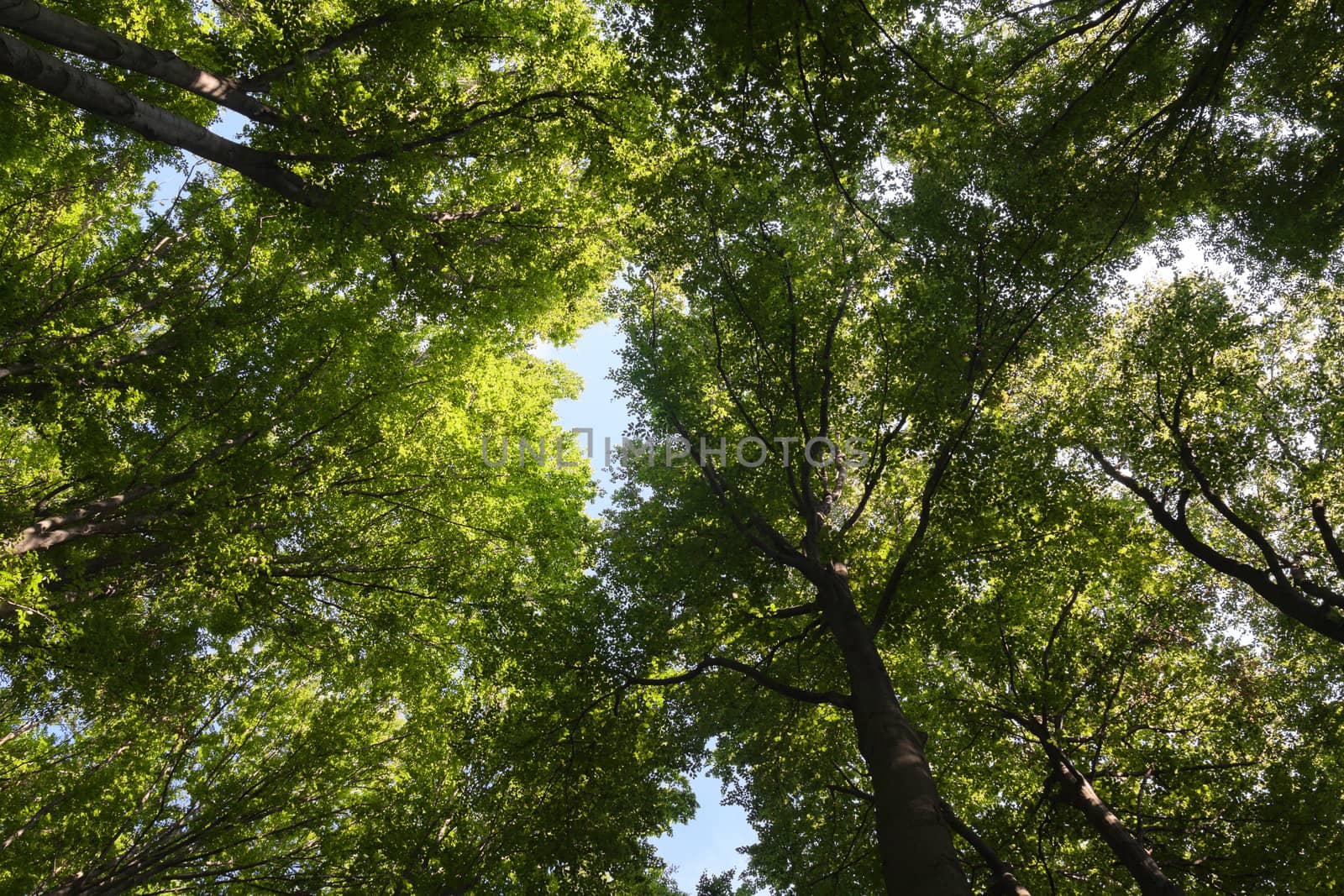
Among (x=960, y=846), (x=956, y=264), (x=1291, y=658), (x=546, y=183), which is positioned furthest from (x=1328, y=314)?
(x=546, y=183)

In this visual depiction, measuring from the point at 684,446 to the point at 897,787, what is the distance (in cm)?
477

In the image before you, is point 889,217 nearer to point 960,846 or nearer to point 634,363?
point 634,363

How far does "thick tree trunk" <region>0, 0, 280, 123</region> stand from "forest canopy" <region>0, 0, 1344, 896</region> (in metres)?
0.04

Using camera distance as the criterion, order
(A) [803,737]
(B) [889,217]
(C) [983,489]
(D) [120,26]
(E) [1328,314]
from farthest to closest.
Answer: (E) [1328,314] → (A) [803,737] → (B) [889,217] → (D) [120,26] → (C) [983,489]

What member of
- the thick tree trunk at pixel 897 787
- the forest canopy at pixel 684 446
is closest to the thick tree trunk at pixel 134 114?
the forest canopy at pixel 684 446

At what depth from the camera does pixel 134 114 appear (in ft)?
15.7

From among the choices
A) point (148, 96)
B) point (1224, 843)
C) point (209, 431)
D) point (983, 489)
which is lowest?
point (1224, 843)

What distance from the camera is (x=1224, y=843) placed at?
23.2ft

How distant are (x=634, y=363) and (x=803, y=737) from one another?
5.53 metres

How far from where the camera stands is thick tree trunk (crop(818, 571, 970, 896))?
399 cm

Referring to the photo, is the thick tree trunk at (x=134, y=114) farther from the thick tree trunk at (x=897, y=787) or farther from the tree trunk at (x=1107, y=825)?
the tree trunk at (x=1107, y=825)

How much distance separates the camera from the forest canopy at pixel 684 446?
6.10 m

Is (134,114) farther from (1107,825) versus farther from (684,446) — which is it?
(1107,825)

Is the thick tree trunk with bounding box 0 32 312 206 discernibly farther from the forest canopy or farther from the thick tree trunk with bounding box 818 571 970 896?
the thick tree trunk with bounding box 818 571 970 896
